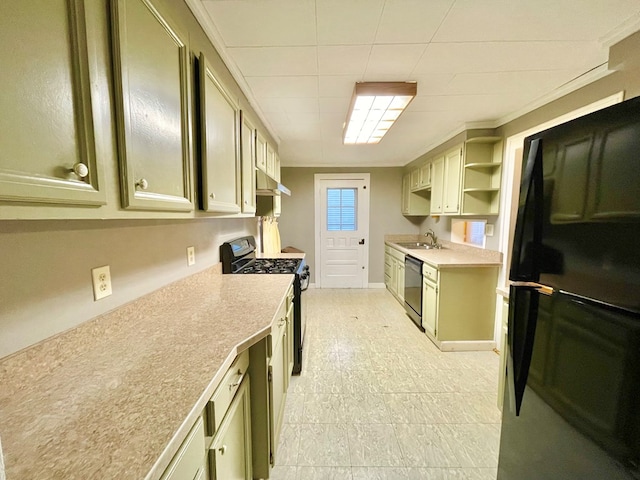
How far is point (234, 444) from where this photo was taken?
1032mm

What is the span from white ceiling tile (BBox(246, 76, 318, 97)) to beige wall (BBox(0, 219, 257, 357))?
48.9 inches

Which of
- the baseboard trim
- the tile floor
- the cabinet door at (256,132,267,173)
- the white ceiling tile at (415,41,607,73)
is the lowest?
the tile floor

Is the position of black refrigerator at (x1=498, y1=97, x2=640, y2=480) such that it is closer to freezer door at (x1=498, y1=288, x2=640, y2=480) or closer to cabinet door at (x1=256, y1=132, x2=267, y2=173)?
freezer door at (x1=498, y1=288, x2=640, y2=480)

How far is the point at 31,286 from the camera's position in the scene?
29.7 inches

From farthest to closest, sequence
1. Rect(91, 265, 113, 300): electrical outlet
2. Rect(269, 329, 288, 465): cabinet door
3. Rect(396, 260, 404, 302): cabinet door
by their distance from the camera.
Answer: Rect(396, 260, 404, 302): cabinet door, Rect(269, 329, 288, 465): cabinet door, Rect(91, 265, 113, 300): electrical outlet

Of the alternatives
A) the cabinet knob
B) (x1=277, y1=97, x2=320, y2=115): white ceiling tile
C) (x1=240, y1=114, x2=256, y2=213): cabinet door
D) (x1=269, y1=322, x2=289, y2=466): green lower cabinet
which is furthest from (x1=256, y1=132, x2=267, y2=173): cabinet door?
the cabinet knob

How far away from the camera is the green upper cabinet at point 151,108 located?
72 cm

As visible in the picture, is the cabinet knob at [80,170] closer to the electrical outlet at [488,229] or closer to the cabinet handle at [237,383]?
the cabinet handle at [237,383]

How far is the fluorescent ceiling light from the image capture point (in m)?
1.94

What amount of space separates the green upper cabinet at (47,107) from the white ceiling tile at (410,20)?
1.25 meters

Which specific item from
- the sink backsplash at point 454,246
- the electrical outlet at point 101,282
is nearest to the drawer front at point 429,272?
the sink backsplash at point 454,246

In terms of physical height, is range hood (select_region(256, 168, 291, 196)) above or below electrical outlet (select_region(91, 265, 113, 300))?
above

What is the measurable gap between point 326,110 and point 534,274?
2059 millimetres

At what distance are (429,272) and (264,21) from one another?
2693 millimetres
